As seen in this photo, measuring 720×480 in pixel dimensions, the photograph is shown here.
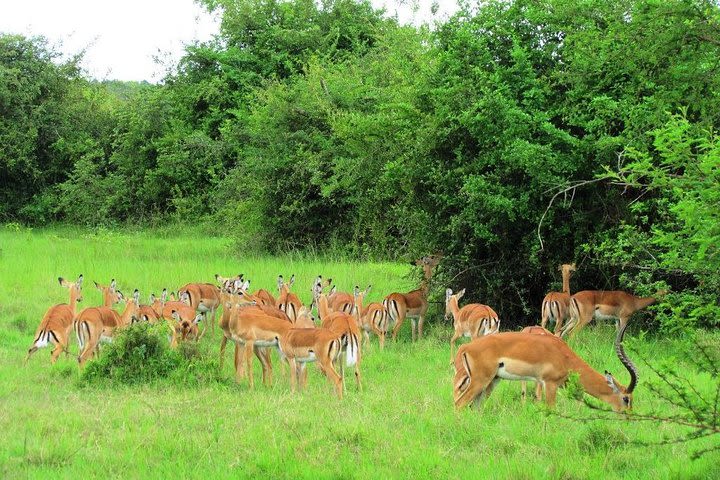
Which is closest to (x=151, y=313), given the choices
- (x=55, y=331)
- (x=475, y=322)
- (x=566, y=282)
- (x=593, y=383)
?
(x=55, y=331)

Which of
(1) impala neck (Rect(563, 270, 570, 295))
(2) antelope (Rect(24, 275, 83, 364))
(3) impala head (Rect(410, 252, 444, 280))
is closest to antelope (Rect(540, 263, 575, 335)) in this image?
(1) impala neck (Rect(563, 270, 570, 295))

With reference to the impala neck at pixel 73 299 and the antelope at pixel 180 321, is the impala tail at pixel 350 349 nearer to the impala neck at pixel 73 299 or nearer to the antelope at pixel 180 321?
the antelope at pixel 180 321

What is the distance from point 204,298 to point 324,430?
5.64m

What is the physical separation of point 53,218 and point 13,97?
3.33m

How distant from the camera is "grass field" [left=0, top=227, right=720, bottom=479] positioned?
18.1 feet

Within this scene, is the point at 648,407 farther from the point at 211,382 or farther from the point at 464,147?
the point at 464,147

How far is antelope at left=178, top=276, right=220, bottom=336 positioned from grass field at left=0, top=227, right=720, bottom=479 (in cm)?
132

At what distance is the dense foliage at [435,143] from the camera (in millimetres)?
6574

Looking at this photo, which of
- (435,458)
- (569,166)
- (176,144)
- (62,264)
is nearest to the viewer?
(435,458)

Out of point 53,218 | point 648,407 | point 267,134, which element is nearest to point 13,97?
point 53,218

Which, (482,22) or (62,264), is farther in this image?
(62,264)

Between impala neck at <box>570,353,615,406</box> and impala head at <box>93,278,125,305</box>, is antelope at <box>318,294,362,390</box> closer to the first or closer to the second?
impala neck at <box>570,353,615,406</box>

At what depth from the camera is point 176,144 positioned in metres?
22.6

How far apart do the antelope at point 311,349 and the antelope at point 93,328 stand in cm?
176
